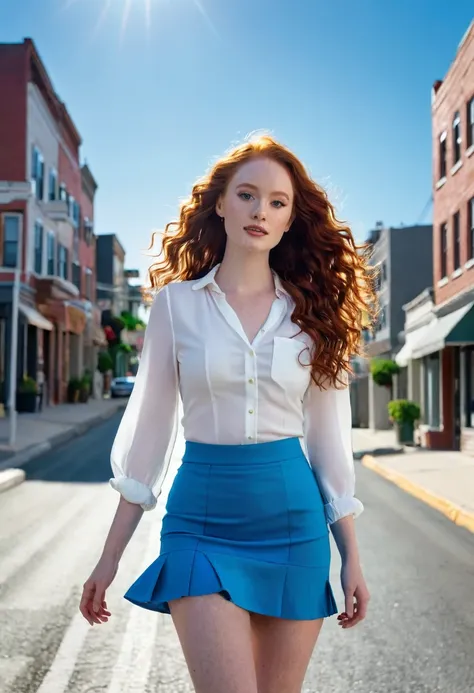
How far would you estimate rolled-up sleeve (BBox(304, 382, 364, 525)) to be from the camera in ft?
8.77

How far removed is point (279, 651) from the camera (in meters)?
2.40

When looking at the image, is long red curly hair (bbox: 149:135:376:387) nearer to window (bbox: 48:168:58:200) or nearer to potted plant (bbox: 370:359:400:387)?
potted plant (bbox: 370:359:400:387)

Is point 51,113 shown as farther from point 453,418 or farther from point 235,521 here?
point 235,521

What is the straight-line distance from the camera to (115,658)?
16.2ft

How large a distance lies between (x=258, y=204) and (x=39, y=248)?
34.2 m

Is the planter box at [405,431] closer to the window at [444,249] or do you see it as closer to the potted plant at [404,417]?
the potted plant at [404,417]

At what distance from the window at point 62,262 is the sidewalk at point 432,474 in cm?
2096

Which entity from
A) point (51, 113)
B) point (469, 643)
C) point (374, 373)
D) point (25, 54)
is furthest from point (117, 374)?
point (469, 643)

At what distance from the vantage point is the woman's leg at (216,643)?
7.00 feet

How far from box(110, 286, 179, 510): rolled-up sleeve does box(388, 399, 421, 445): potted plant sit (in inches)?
789

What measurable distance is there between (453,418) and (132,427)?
70.5 feet

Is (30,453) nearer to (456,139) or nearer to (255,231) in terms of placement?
(456,139)

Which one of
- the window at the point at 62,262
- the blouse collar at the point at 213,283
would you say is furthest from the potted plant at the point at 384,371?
the blouse collar at the point at 213,283

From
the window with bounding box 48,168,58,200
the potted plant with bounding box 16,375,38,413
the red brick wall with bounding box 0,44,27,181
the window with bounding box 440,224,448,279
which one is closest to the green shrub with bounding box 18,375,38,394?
the potted plant with bounding box 16,375,38,413
